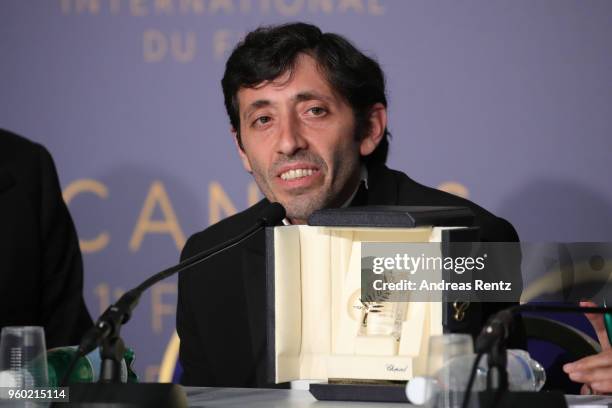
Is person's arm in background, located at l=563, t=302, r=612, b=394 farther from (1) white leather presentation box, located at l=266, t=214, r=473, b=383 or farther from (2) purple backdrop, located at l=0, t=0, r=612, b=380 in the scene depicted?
(2) purple backdrop, located at l=0, t=0, r=612, b=380

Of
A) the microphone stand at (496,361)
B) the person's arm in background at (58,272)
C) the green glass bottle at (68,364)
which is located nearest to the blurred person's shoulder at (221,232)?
the person's arm in background at (58,272)

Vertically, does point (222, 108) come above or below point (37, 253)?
above

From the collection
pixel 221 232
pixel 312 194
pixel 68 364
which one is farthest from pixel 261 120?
pixel 68 364

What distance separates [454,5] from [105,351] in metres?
1.95

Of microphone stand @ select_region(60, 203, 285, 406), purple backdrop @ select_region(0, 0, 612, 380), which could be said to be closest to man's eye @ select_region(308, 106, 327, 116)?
purple backdrop @ select_region(0, 0, 612, 380)

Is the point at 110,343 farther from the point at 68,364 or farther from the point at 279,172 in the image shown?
the point at 279,172

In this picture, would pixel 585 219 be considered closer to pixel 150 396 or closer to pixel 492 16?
pixel 492 16

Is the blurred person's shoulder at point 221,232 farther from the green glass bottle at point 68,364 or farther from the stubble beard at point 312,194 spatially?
the green glass bottle at point 68,364

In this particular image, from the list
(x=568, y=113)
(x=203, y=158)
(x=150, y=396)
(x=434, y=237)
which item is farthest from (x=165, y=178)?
(x=150, y=396)

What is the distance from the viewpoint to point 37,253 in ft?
7.61

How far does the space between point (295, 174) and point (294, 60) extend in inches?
11.3

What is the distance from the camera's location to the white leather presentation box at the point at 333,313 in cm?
172

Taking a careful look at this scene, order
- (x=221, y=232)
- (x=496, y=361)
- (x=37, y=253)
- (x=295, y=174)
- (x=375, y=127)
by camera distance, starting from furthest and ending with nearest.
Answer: (x=375, y=127) → (x=221, y=232) → (x=295, y=174) → (x=37, y=253) → (x=496, y=361)

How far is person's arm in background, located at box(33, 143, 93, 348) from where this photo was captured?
2307 mm
